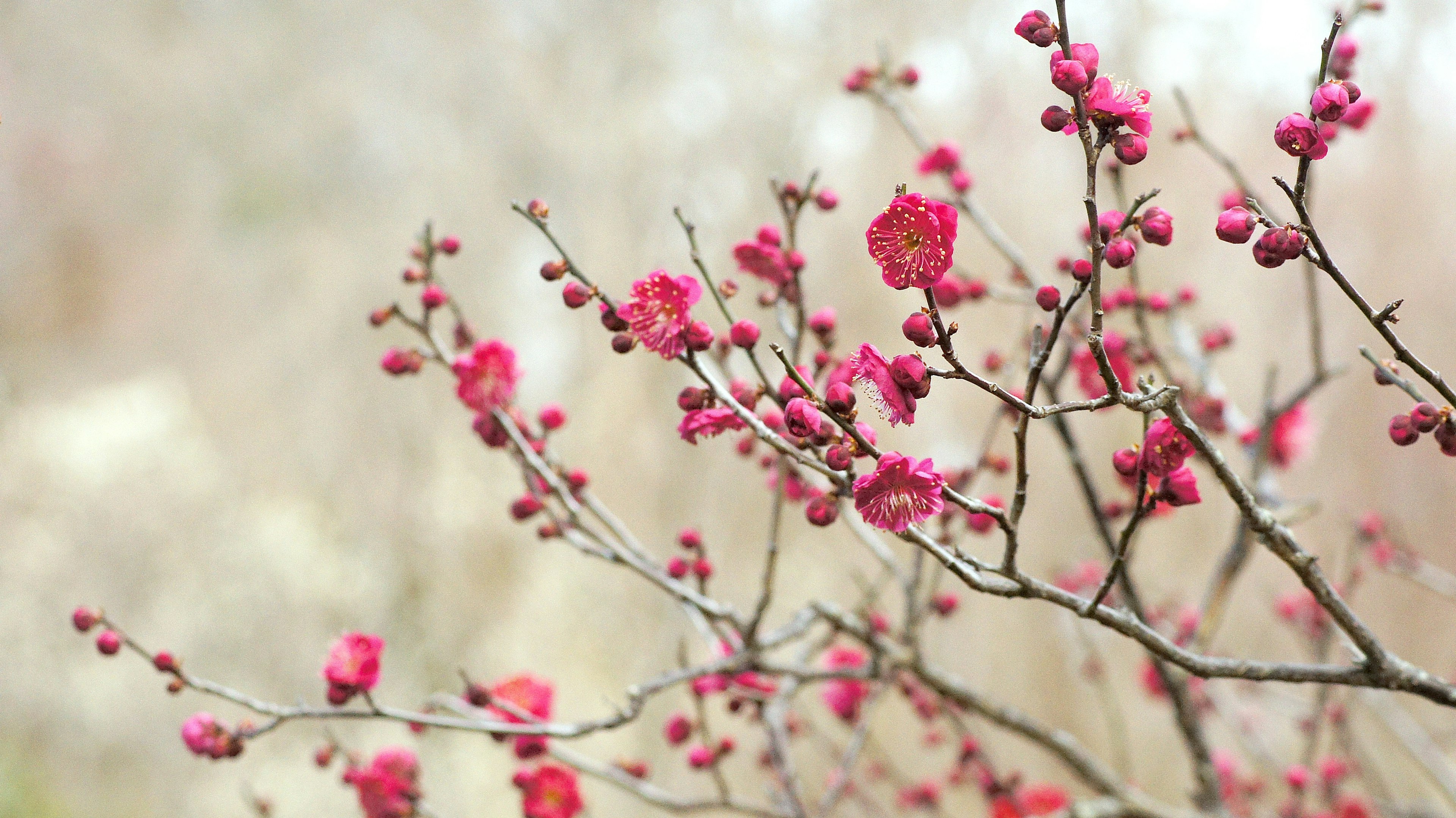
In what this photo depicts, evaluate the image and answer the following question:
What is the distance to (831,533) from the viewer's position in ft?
7.03

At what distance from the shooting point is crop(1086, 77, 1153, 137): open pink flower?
0.42m

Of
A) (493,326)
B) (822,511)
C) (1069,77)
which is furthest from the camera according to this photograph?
(493,326)

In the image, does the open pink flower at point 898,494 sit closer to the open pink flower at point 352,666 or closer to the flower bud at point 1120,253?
the flower bud at point 1120,253

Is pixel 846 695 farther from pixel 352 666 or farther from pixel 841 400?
pixel 841 400

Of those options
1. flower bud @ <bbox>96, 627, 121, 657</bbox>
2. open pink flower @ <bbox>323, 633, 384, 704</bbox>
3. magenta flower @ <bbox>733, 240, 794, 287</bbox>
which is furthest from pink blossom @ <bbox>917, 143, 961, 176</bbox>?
flower bud @ <bbox>96, 627, 121, 657</bbox>

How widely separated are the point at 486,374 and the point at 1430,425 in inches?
21.7

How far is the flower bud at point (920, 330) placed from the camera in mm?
401

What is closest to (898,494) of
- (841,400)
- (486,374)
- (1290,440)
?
(841,400)

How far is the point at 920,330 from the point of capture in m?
0.40

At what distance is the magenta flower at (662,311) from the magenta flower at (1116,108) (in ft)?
0.71

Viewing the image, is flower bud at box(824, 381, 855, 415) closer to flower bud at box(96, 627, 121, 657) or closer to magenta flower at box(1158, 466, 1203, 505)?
magenta flower at box(1158, 466, 1203, 505)

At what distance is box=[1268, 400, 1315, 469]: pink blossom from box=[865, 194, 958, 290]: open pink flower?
80 cm

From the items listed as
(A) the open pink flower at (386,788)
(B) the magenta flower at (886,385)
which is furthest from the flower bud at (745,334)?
(A) the open pink flower at (386,788)

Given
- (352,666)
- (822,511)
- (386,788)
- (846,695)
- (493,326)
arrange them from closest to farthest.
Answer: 1. (822,511)
2. (352,666)
3. (386,788)
4. (846,695)
5. (493,326)
